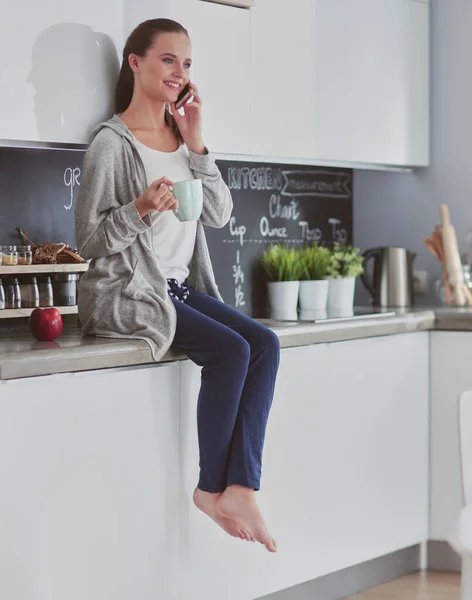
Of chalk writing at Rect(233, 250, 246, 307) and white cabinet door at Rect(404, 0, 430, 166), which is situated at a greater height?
white cabinet door at Rect(404, 0, 430, 166)

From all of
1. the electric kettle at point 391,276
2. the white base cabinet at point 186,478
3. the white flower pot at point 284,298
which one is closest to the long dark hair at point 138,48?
the white base cabinet at point 186,478

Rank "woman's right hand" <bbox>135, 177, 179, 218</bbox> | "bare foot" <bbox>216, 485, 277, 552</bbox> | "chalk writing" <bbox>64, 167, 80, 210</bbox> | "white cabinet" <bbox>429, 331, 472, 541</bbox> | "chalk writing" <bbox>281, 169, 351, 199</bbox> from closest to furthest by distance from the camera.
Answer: "woman's right hand" <bbox>135, 177, 179, 218</bbox>, "bare foot" <bbox>216, 485, 277, 552</bbox>, "chalk writing" <bbox>64, 167, 80, 210</bbox>, "white cabinet" <bbox>429, 331, 472, 541</bbox>, "chalk writing" <bbox>281, 169, 351, 199</bbox>

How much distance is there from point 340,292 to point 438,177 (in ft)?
2.24

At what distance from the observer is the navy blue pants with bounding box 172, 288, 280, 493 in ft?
8.00

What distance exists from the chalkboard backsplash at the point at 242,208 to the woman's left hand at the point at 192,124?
42 cm

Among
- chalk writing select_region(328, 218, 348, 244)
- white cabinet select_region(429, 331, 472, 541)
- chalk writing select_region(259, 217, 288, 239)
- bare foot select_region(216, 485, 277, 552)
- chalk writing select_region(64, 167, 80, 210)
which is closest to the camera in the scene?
bare foot select_region(216, 485, 277, 552)

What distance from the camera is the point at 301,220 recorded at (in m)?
3.69

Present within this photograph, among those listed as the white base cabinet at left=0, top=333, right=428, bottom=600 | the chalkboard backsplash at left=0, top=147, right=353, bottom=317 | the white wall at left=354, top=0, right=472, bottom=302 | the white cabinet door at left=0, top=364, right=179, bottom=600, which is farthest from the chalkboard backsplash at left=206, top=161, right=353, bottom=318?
the white cabinet door at left=0, top=364, right=179, bottom=600

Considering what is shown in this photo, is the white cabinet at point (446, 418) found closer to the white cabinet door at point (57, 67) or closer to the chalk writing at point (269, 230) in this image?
the chalk writing at point (269, 230)

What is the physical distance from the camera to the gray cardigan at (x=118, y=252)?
242cm

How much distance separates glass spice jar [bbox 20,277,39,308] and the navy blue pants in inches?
Answer: 16.0

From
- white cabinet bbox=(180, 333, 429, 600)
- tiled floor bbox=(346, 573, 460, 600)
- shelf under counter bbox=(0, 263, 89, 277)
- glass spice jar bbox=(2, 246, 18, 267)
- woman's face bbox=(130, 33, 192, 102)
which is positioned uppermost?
woman's face bbox=(130, 33, 192, 102)

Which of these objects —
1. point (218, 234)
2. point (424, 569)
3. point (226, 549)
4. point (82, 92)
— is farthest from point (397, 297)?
point (82, 92)

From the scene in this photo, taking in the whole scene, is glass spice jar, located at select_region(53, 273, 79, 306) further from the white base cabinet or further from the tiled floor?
the tiled floor
